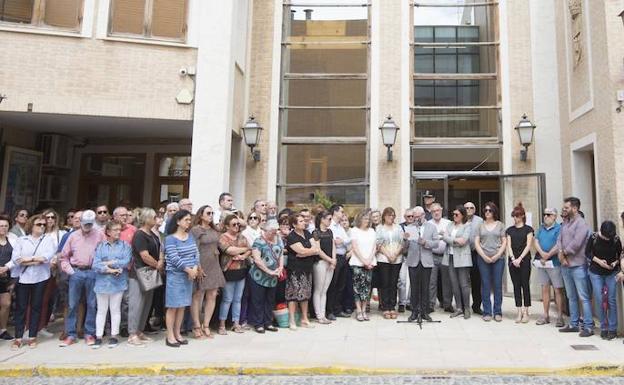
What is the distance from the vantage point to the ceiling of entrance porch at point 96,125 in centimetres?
920

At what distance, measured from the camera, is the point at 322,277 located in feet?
23.8

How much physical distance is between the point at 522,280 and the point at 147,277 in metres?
5.98

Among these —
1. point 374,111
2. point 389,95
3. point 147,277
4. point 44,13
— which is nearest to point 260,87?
point 374,111

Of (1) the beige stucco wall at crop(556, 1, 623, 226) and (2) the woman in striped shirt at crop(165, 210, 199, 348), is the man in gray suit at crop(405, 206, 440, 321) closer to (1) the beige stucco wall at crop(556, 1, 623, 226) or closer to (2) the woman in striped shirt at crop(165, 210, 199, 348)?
(1) the beige stucco wall at crop(556, 1, 623, 226)

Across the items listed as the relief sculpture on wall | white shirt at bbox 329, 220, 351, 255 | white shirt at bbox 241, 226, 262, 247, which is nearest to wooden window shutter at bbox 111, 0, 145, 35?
white shirt at bbox 241, 226, 262, 247

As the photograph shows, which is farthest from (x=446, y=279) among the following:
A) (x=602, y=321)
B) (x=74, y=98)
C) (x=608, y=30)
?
(x=74, y=98)

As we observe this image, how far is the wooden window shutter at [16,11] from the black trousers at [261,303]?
23.6ft

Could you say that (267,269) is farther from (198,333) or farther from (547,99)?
(547,99)

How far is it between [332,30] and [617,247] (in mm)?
8510

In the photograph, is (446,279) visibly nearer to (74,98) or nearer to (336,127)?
(336,127)

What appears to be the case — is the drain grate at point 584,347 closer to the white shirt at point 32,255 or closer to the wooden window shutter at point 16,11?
the white shirt at point 32,255

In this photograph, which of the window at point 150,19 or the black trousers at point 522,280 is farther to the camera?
the window at point 150,19

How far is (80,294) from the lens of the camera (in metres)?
6.17

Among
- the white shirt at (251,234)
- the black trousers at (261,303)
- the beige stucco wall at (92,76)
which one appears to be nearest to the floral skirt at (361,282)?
the black trousers at (261,303)
